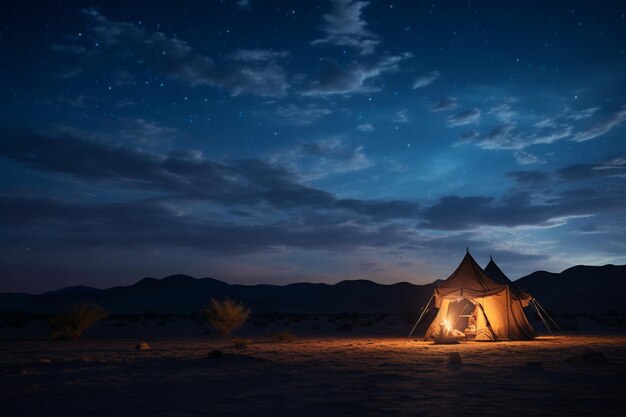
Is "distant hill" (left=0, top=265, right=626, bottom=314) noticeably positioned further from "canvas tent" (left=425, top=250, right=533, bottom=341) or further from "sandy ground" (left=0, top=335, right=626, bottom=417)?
"sandy ground" (left=0, top=335, right=626, bottom=417)

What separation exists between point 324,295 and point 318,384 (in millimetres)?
93379

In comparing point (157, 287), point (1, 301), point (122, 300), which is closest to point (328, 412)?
point (122, 300)

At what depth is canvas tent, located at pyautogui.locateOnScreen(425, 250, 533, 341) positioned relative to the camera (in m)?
20.1

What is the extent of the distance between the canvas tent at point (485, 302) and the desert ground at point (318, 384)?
4717mm

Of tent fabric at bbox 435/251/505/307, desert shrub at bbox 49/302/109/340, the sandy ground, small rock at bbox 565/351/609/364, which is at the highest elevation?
tent fabric at bbox 435/251/505/307

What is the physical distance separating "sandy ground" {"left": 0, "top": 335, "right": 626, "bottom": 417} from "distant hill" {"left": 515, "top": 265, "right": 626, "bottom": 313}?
53.5 metres

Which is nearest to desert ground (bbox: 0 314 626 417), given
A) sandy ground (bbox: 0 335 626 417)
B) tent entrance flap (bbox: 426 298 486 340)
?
sandy ground (bbox: 0 335 626 417)

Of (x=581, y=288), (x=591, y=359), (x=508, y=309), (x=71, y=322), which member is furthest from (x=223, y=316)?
(x=581, y=288)

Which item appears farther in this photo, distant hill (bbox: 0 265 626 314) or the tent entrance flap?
distant hill (bbox: 0 265 626 314)

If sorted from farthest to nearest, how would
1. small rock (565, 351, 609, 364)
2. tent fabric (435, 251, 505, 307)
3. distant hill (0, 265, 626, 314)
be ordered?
distant hill (0, 265, 626, 314) → tent fabric (435, 251, 505, 307) → small rock (565, 351, 609, 364)

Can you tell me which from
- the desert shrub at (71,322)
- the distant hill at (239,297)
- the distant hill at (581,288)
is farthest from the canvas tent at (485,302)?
the distant hill at (239,297)

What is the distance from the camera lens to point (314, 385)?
9.50 m

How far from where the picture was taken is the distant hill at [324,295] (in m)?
69.5

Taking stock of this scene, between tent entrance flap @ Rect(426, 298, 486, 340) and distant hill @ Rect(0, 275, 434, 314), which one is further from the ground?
distant hill @ Rect(0, 275, 434, 314)
